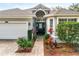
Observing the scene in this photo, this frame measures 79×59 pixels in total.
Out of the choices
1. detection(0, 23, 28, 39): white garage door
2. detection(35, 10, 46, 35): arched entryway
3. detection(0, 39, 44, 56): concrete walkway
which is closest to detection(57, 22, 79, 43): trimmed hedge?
detection(0, 39, 44, 56): concrete walkway

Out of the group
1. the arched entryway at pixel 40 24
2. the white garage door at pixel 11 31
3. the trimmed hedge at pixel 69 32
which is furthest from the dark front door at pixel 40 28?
the trimmed hedge at pixel 69 32

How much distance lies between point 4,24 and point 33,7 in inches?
384

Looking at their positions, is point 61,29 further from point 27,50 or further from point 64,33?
point 27,50

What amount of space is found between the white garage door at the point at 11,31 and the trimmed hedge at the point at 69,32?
226 inches

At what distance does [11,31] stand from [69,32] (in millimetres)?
7342

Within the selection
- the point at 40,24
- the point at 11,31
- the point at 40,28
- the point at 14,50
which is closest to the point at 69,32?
the point at 14,50

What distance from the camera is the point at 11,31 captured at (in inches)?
799

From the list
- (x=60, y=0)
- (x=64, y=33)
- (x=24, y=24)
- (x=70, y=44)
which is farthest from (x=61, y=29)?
(x=60, y=0)

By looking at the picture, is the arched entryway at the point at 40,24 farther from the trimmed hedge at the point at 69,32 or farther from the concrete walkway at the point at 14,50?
the concrete walkway at the point at 14,50

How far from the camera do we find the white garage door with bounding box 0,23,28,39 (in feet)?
65.9

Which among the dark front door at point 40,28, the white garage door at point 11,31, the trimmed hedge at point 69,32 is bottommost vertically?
the dark front door at point 40,28

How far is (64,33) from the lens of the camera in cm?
1512

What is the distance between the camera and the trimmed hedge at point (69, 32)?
1465 centimetres

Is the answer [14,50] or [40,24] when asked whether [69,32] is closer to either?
[14,50]
